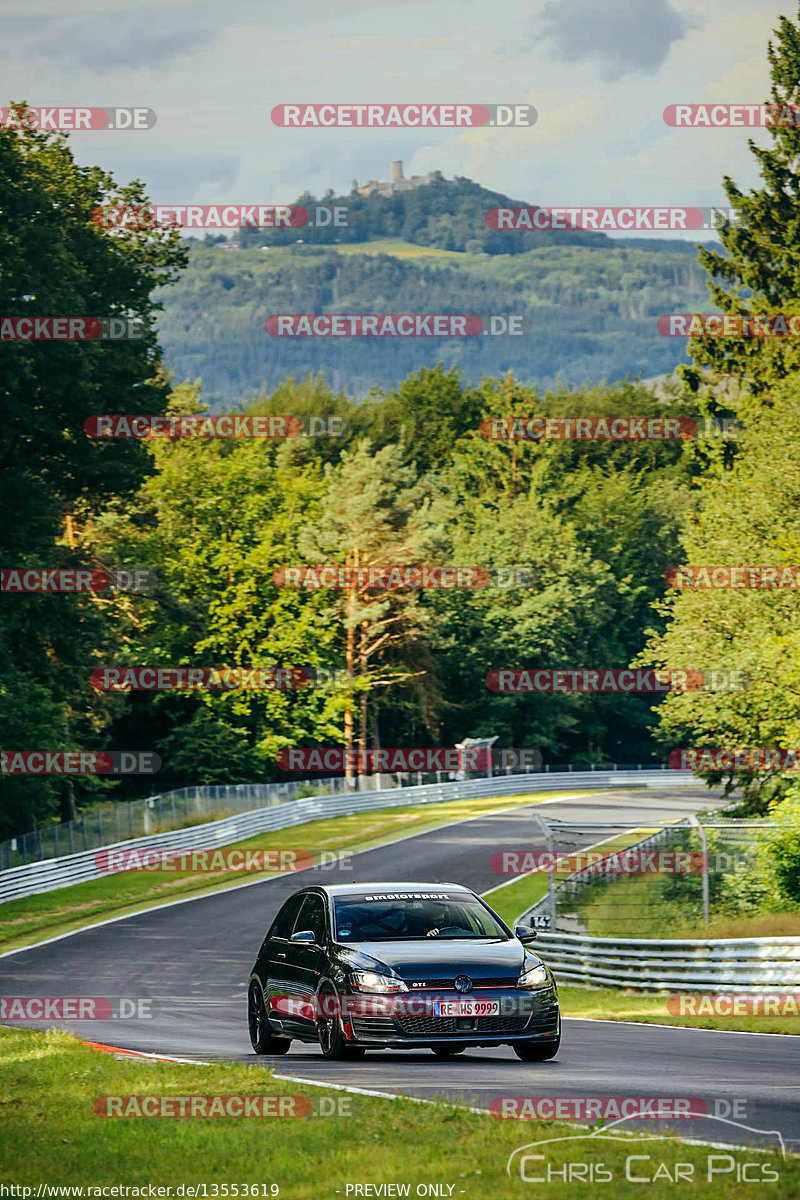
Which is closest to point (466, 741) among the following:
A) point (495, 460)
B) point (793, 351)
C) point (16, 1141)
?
point (495, 460)

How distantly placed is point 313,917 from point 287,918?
862 millimetres

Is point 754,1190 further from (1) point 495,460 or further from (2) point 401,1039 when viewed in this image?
(1) point 495,460

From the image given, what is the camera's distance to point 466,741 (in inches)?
3236

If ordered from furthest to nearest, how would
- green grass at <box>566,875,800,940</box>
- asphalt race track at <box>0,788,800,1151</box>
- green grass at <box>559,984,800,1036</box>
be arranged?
1. green grass at <box>566,875,800,940</box>
2. green grass at <box>559,984,800,1036</box>
3. asphalt race track at <box>0,788,800,1151</box>

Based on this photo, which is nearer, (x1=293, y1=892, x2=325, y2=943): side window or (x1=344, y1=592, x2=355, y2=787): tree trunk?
(x1=293, y1=892, x2=325, y2=943): side window

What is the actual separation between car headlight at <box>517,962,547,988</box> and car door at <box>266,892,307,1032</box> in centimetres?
227

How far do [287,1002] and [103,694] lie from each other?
42716 mm

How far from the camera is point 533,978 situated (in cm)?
1275

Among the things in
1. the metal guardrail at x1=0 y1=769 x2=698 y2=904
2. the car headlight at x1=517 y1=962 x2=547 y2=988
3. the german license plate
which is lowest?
the metal guardrail at x1=0 y1=769 x2=698 y2=904

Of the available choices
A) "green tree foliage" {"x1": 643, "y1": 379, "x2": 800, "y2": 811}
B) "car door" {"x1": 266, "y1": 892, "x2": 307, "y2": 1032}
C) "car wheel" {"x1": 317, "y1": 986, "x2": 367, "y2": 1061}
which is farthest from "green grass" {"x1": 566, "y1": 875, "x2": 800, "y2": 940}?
"car wheel" {"x1": 317, "y1": 986, "x2": 367, "y2": 1061}

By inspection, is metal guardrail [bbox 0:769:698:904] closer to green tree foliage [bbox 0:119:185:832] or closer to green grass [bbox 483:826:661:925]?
green tree foliage [bbox 0:119:185:832]

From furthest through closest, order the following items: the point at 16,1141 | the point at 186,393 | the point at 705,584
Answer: the point at 186,393 → the point at 705,584 → the point at 16,1141

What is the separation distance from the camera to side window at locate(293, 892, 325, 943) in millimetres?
13805

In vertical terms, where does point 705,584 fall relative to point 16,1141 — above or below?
above
